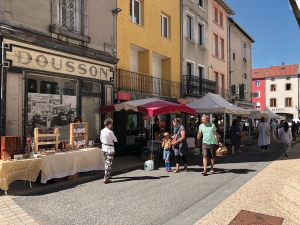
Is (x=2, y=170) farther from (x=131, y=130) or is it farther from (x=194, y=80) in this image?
(x=194, y=80)

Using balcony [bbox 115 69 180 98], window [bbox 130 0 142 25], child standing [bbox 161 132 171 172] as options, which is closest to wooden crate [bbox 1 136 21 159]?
child standing [bbox 161 132 171 172]

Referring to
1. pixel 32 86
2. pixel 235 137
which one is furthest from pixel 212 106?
pixel 32 86

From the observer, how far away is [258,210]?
479 centimetres

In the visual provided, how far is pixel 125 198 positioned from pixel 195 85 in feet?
42.7

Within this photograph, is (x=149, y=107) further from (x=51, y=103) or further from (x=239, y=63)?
(x=239, y=63)

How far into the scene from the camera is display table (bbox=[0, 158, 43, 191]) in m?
5.64

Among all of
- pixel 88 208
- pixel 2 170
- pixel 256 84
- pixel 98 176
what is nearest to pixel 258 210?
pixel 88 208

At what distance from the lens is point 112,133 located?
695 centimetres

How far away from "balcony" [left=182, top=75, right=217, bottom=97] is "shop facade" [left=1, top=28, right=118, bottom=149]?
6610 millimetres

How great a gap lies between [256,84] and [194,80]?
134 ft

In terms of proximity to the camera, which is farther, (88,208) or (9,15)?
(9,15)

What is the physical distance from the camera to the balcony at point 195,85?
659 inches

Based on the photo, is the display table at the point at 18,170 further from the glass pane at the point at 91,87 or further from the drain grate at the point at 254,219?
the drain grate at the point at 254,219

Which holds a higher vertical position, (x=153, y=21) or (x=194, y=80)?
(x=153, y=21)
